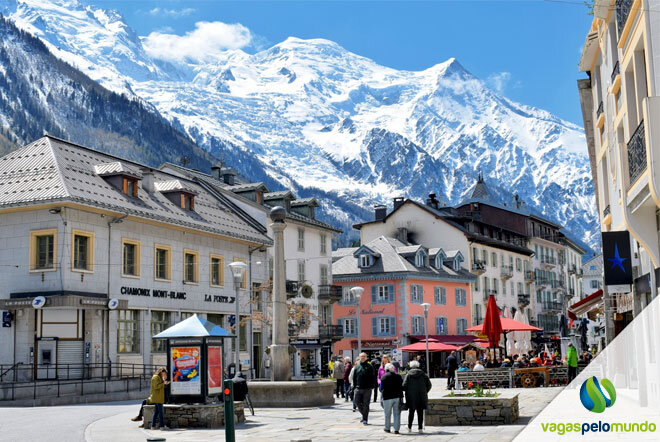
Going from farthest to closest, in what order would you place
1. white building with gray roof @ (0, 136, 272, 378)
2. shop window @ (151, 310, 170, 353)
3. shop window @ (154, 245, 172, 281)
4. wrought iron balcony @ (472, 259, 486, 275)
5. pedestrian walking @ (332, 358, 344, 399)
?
wrought iron balcony @ (472, 259, 486, 275), shop window @ (154, 245, 172, 281), shop window @ (151, 310, 170, 353), white building with gray roof @ (0, 136, 272, 378), pedestrian walking @ (332, 358, 344, 399)

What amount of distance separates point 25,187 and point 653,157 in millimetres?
28461

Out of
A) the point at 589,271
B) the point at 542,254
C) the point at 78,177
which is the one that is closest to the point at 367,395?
the point at 78,177

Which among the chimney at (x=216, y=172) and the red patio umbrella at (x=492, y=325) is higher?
the chimney at (x=216, y=172)

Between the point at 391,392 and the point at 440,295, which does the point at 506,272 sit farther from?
the point at 391,392

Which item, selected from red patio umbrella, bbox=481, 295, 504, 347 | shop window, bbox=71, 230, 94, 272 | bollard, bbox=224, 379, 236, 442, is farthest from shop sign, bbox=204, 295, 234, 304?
bollard, bbox=224, 379, 236, 442

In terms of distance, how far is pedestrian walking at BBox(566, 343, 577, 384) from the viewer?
30.8 meters

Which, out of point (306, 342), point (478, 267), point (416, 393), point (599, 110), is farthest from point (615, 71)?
point (478, 267)

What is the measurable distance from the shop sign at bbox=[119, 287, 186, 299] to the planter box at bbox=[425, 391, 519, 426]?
22.5 metres

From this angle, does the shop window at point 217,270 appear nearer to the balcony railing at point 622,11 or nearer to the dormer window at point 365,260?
the dormer window at point 365,260

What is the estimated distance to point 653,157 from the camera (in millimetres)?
14812

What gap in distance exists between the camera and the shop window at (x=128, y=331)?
3783 centimetres

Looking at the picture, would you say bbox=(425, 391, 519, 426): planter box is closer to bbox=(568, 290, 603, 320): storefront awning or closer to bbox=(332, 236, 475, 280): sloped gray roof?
bbox=(568, 290, 603, 320): storefront awning

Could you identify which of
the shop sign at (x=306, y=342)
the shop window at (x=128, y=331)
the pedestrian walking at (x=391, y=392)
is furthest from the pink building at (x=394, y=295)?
the pedestrian walking at (x=391, y=392)

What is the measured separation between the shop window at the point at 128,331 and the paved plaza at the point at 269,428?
11.6 meters
